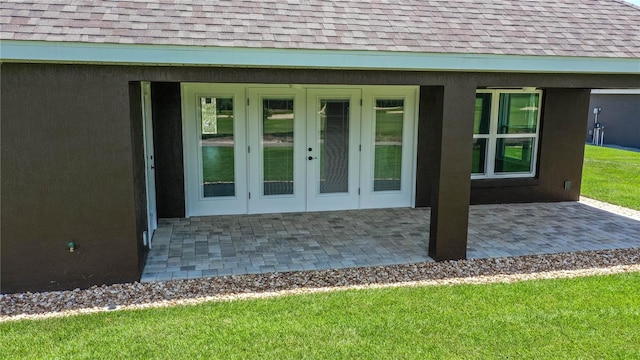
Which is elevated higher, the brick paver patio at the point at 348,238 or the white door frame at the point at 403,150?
the white door frame at the point at 403,150

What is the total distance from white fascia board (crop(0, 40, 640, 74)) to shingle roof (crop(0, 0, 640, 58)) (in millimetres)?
65

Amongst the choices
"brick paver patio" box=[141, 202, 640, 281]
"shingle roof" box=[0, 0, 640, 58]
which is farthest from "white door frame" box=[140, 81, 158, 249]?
"shingle roof" box=[0, 0, 640, 58]

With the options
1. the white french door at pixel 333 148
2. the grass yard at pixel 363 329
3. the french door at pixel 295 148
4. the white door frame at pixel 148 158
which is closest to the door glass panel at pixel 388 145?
the french door at pixel 295 148

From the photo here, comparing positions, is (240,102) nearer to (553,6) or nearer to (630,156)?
(553,6)

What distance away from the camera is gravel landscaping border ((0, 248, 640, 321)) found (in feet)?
15.7

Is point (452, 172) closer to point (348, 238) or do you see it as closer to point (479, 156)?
point (348, 238)

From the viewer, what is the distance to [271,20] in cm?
563

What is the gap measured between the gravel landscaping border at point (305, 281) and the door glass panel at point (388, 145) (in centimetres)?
300

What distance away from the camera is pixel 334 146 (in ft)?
28.1

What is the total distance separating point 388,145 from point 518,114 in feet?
8.92

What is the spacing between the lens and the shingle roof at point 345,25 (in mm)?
4938

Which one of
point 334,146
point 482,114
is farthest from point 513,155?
point 334,146

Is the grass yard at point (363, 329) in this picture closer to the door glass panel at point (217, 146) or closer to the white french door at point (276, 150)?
the white french door at point (276, 150)

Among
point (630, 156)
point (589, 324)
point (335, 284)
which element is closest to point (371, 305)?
point (335, 284)
